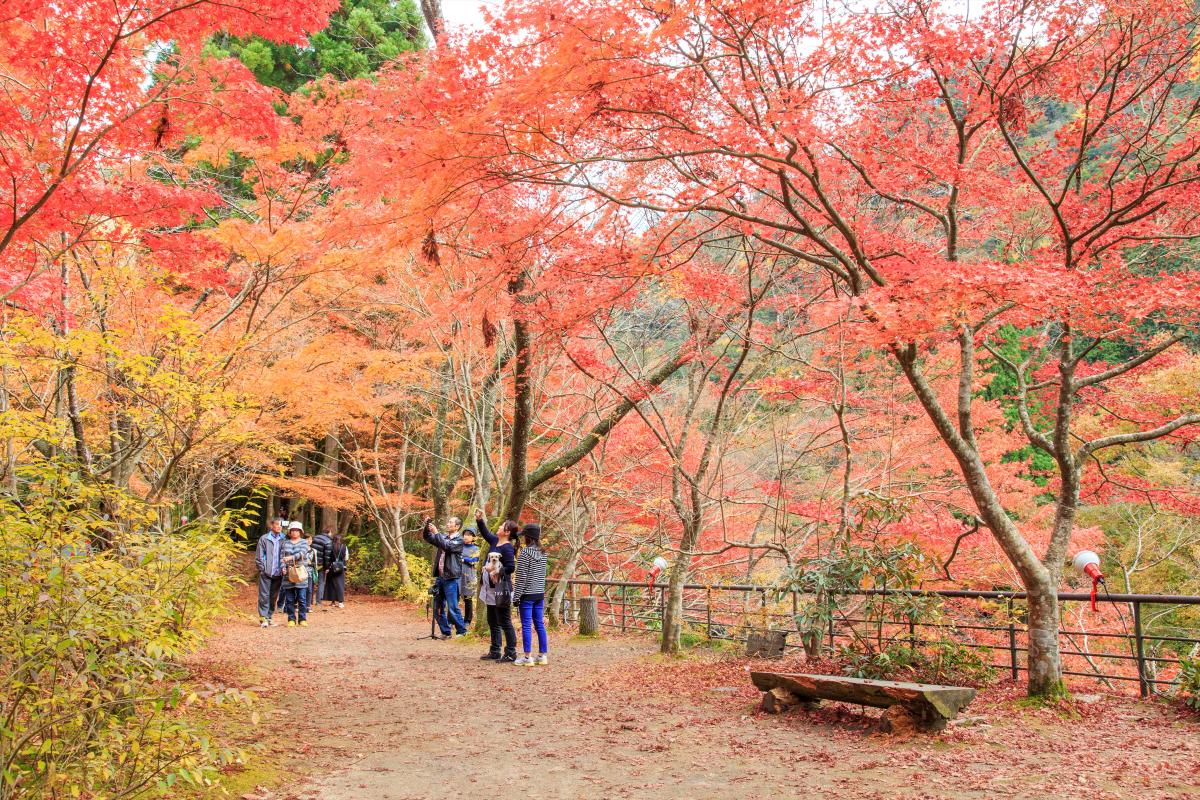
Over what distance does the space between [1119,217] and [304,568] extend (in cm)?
1136

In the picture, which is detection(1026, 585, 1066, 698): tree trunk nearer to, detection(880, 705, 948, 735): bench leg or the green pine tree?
detection(880, 705, 948, 735): bench leg

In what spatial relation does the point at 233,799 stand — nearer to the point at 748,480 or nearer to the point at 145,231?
the point at 145,231

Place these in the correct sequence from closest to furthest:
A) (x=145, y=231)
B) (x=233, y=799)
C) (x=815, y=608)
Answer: (x=233, y=799), (x=145, y=231), (x=815, y=608)

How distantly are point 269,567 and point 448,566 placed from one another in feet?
10.3

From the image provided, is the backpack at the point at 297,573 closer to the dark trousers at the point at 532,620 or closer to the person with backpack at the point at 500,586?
the person with backpack at the point at 500,586

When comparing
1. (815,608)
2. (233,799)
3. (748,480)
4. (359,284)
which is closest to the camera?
(233,799)

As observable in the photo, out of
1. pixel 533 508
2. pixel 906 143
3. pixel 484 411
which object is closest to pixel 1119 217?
pixel 906 143

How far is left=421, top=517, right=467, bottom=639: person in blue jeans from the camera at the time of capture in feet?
36.7

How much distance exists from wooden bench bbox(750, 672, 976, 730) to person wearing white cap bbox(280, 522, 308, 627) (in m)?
8.18

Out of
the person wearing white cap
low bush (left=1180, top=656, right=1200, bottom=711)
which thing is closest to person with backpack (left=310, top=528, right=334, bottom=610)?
the person wearing white cap

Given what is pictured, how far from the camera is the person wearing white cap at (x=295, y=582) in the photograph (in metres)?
12.2

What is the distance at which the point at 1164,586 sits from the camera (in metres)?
14.5

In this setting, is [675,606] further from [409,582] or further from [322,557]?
[409,582]

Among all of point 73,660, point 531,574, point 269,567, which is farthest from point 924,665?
point 269,567
